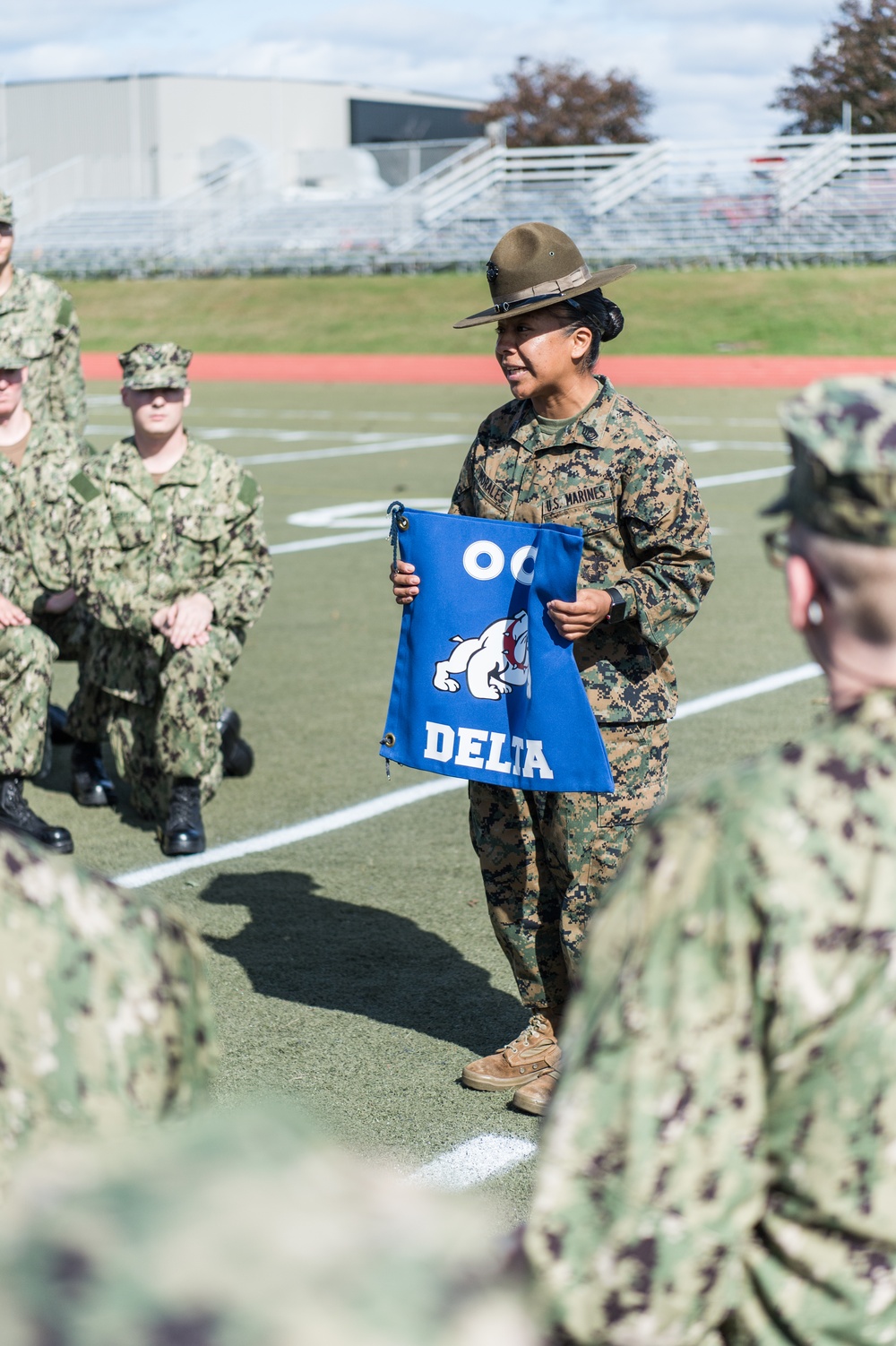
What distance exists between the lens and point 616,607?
4156 millimetres

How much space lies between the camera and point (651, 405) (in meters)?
24.7

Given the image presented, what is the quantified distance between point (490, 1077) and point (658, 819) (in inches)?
115

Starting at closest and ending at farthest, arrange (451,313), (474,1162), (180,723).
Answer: (474,1162)
(180,723)
(451,313)

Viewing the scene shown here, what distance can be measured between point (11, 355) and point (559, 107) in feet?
207

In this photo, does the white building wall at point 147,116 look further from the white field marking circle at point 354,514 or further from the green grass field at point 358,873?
the green grass field at point 358,873

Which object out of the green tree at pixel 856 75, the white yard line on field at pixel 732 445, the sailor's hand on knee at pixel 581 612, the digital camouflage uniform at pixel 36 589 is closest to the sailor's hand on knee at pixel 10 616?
the digital camouflage uniform at pixel 36 589

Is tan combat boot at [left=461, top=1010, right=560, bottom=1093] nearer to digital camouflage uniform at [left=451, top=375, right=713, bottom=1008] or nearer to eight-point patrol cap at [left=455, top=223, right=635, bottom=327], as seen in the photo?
digital camouflage uniform at [left=451, top=375, right=713, bottom=1008]

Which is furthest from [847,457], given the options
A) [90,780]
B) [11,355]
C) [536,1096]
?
[11,355]

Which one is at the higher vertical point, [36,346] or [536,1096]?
[36,346]

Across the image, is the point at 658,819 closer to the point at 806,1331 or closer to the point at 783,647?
the point at 806,1331

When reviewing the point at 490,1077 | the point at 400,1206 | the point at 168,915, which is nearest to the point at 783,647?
the point at 490,1077

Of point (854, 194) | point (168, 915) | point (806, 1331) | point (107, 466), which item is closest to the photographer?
point (806, 1331)

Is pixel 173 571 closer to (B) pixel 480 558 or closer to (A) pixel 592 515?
(B) pixel 480 558

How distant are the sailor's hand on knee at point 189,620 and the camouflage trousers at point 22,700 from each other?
548 mm
